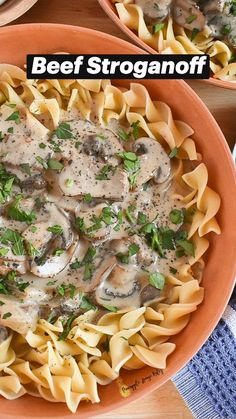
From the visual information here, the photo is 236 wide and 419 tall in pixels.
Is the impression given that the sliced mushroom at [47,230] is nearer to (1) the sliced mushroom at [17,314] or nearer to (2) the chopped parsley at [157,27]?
(1) the sliced mushroom at [17,314]

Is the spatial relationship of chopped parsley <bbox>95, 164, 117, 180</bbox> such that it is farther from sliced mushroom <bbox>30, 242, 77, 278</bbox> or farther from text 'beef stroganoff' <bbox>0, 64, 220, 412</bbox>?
sliced mushroom <bbox>30, 242, 77, 278</bbox>

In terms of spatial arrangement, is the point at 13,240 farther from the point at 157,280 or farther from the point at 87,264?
the point at 157,280

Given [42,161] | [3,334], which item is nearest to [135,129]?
[42,161]

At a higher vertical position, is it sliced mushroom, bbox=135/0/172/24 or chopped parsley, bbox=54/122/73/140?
sliced mushroom, bbox=135/0/172/24

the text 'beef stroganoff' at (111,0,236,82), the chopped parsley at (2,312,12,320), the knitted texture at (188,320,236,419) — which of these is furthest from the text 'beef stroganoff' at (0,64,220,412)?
the text 'beef stroganoff' at (111,0,236,82)

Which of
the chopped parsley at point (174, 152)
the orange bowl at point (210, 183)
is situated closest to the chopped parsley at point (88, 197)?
the chopped parsley at point (174, 152)

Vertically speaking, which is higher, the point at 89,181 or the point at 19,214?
the point at 89,181
